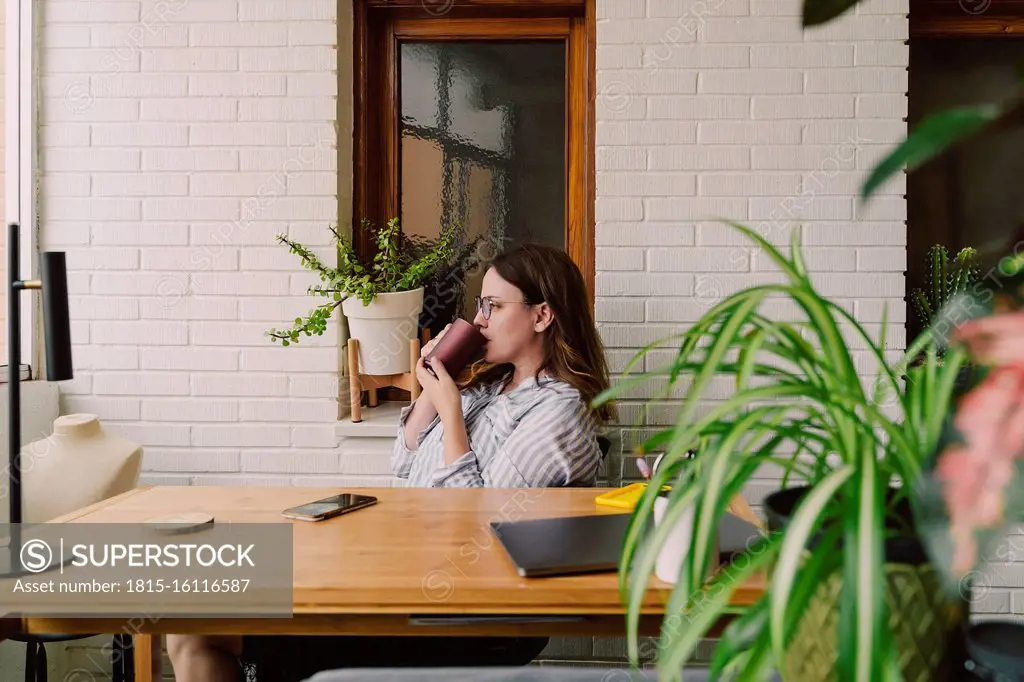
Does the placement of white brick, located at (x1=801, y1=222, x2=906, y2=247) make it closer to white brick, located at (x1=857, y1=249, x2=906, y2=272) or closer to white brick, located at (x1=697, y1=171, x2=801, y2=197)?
white brick, located at (x1=857, y1=249, x2=906, y2=272)

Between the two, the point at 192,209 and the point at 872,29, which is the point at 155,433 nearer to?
the point at 192,209

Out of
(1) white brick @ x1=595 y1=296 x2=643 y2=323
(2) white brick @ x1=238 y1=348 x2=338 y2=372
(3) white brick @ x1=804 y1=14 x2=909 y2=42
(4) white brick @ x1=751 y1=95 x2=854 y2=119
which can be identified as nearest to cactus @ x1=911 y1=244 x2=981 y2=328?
(4) white brick @ x1=751 y1=95 x2=854 y2=119

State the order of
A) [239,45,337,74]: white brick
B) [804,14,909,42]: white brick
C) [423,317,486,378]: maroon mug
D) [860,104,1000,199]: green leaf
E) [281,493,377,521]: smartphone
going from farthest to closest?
[239,45,337,74]: white brick
[804,14,909,42]: white brick
[423,317,486,378]: maroon mug
[281,493,377,521]: smartphone
[860,104,1000,199]: green leaf

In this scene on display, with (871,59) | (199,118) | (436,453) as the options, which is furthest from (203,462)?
(871,59)

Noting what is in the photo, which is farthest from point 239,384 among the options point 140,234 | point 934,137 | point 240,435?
point 934,137

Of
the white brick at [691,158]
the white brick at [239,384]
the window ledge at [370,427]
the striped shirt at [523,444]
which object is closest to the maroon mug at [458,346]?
the striped shirt at [523,444]

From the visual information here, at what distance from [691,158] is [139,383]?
6.05ft

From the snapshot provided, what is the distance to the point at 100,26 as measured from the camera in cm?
250

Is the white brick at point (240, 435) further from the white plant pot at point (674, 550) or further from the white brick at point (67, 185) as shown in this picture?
the white plant pot at point (674, 550)

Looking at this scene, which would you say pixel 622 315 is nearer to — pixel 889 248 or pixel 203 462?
pixel 889 248

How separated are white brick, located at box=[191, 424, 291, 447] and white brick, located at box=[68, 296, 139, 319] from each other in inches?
16.5

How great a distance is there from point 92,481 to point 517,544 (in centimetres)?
111

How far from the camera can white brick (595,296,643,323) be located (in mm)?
2439

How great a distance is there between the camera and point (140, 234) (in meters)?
2.54
